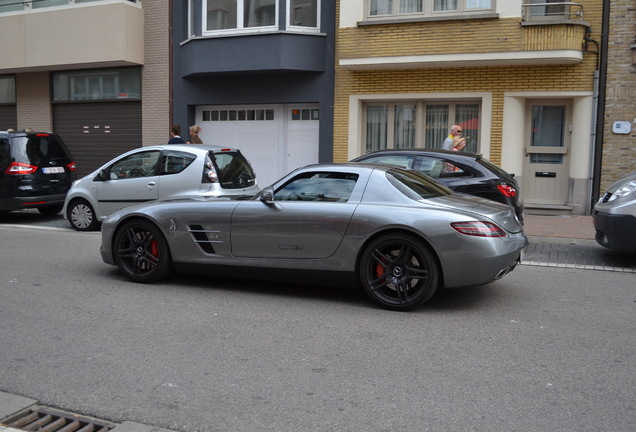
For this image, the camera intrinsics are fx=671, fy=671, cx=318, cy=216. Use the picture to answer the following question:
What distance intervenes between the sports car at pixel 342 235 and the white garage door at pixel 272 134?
8.97m

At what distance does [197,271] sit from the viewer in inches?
279

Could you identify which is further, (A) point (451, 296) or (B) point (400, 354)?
(A) point (451, 296)

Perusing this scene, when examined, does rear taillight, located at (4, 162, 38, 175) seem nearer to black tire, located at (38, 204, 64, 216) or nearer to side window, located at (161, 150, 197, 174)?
black tire, located at (38, 204, 64, 216)

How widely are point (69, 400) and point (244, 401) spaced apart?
1093mm

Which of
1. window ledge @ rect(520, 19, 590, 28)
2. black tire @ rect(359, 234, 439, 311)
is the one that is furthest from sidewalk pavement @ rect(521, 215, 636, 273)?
window ledge @ rect(520, 19, 590, 28)

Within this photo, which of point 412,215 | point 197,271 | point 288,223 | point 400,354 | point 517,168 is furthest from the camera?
point 517,168

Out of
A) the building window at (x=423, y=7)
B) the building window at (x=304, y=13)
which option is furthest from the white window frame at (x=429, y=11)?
the building window at (x=304, y=13)

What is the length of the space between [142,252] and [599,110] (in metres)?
9.89

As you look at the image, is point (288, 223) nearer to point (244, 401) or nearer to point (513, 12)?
point (244, 401)

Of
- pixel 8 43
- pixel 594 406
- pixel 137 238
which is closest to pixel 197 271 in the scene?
pixel 137 238

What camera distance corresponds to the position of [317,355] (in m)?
4.93

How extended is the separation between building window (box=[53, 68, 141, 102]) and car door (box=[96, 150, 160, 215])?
700 cm

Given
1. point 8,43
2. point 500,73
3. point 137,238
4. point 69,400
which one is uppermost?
point 8,43

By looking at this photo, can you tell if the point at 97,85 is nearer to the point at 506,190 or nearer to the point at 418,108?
the point at 418,108
